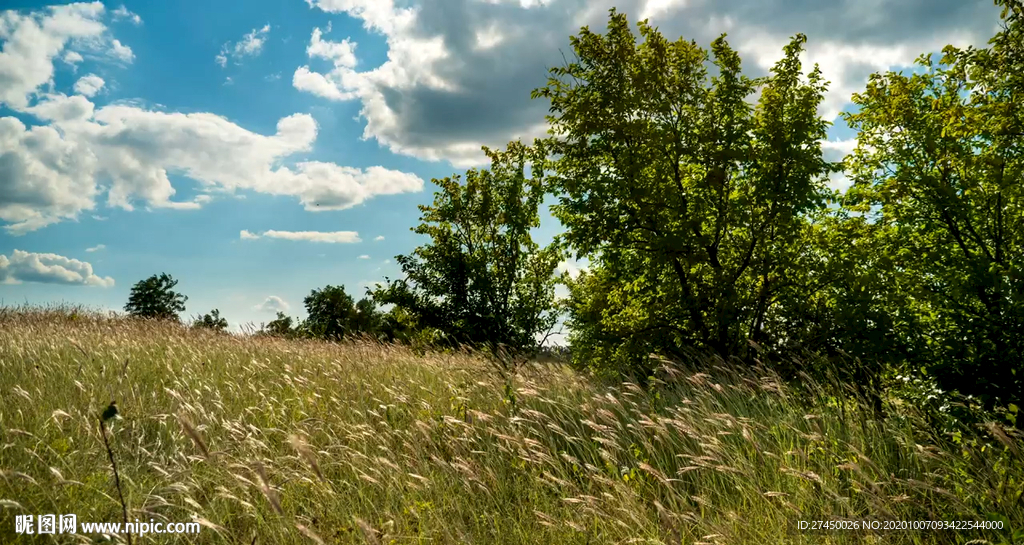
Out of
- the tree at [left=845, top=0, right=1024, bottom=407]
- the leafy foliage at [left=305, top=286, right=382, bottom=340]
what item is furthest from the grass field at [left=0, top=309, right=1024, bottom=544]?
the leafy foliage at [left=305, top=286, right=382, bottom=340]

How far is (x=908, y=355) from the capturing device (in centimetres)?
846

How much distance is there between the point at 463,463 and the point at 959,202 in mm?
8331

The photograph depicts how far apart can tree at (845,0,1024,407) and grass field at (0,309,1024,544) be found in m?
1.74

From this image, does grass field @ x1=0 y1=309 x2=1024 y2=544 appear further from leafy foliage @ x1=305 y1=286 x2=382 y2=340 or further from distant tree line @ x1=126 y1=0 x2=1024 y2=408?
leafy foliage @ x1=305 y1=286 x2=382 y2=340

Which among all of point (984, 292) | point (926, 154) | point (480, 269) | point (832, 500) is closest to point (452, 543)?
point (832, 500)

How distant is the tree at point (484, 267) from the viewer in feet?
70.8

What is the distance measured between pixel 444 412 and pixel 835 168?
8538 millimetres

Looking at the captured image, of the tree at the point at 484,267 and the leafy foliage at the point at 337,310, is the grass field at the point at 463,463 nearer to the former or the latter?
the tree at the point at 484,267

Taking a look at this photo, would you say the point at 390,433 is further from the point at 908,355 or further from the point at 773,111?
the point at 773,111

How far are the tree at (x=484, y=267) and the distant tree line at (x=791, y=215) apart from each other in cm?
841

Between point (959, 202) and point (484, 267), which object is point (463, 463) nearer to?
point (959, 202)

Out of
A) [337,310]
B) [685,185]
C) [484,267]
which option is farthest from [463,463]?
[337,310]

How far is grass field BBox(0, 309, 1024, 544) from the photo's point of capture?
4.21 metres

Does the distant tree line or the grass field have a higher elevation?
the distant tree line
